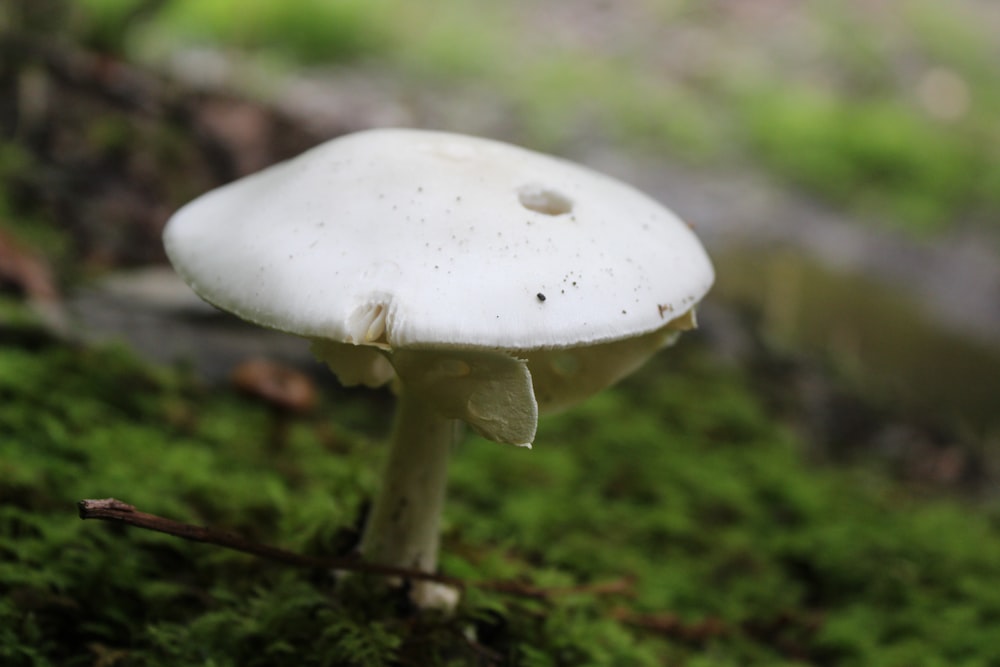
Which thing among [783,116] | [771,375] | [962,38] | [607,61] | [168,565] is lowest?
[168,565]

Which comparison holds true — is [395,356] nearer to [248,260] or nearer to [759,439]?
[248,260]

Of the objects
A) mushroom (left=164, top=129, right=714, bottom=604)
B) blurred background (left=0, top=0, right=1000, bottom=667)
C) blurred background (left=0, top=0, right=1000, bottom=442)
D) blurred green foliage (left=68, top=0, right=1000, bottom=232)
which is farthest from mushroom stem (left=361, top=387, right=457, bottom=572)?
blurred green foliage (left=68, top=0, right=1000, bottom=232)

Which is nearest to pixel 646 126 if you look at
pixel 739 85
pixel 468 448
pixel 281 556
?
pixel 739 85

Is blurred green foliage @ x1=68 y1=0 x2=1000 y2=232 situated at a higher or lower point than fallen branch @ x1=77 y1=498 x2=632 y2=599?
higher

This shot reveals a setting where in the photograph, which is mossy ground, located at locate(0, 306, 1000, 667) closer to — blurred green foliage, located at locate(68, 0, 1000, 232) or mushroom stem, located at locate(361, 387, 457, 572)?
mushroom stem, located at locate(361, 387, 457, 572)

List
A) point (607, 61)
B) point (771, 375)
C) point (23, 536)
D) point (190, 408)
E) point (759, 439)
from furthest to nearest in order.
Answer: point (607, 61), point (771, 375), point (759, 439), point (190, 408), point (23, 536)

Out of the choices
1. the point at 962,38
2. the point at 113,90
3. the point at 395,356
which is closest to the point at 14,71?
the point at 113,90

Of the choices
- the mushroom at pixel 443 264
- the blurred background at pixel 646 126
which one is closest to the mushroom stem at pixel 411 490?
the mushroom at pixel 443 264
